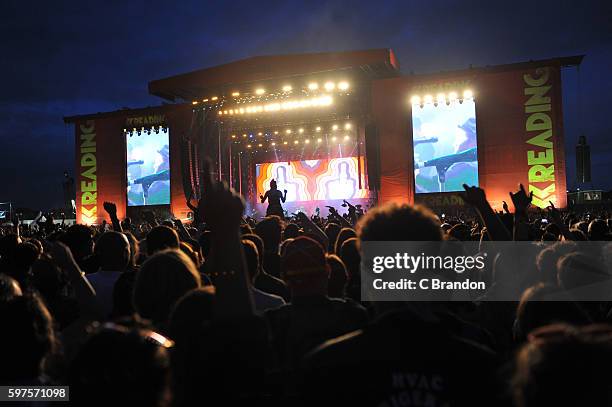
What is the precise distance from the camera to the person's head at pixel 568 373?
1.00m

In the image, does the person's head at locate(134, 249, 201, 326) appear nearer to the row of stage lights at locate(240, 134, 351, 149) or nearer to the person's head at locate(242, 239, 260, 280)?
the person's head at locate(242, 239, 260, 280)

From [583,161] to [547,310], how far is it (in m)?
20.5

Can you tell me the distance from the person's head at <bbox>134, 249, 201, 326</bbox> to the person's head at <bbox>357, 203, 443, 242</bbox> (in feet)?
3.50

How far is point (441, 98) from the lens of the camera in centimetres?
2262

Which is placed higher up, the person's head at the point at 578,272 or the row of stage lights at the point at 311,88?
the row of stage lights at the point at 311,88

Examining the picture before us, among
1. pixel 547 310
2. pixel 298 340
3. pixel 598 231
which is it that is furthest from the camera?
pixel 598 231

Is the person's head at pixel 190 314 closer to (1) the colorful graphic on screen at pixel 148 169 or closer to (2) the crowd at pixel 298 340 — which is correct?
(2) the crowd at pixel 298 340

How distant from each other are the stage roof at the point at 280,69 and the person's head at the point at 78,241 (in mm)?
17531

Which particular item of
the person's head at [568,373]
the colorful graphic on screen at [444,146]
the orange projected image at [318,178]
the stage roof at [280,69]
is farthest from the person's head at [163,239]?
the orange projected image at [318,178]

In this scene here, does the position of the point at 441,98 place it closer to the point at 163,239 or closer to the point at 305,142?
the point at 305,142

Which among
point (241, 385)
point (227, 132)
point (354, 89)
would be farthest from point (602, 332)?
point (227, 132)

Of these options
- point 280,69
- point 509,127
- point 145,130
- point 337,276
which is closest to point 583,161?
point 509,127

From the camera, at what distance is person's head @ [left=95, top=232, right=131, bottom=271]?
3840 mm

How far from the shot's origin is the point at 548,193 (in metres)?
21.5
